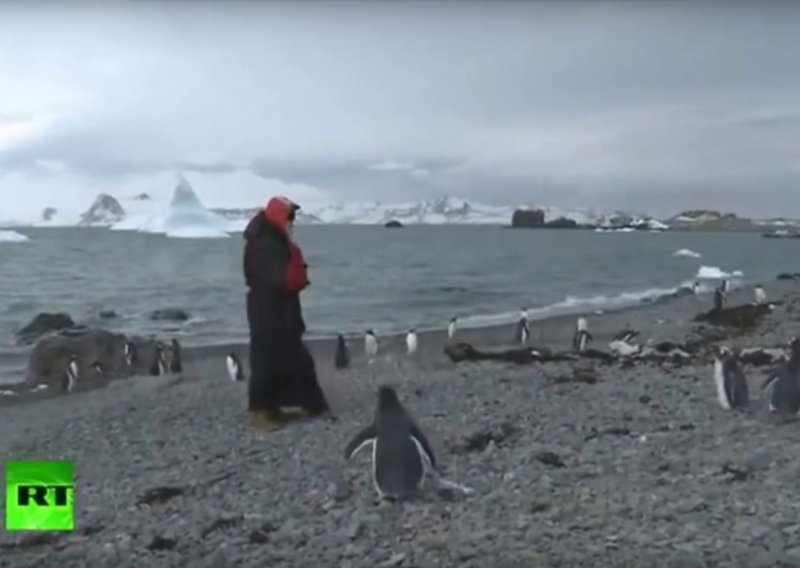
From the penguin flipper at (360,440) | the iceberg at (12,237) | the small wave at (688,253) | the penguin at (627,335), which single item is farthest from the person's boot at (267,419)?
the small wave at (688,253)

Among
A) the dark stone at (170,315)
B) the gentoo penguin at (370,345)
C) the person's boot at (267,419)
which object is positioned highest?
the dark stone at (170,315)

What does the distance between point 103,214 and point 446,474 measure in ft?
3.54

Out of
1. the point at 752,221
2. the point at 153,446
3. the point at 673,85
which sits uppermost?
the point at 673,85

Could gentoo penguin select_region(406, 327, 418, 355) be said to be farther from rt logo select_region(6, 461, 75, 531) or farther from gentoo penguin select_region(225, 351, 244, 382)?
rt logo select_region(6, 461, 75, 531)

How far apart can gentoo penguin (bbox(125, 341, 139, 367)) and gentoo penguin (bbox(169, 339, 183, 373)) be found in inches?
3.4

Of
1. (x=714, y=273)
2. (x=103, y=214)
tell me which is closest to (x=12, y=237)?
(x=103, y=214)

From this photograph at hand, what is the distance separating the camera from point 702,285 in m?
2.33

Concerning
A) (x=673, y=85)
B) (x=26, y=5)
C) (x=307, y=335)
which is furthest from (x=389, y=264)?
(x=26, y=5)

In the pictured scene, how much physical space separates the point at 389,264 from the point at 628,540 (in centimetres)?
87

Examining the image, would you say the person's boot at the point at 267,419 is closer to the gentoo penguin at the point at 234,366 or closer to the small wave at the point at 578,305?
the gentoo penguin at the point at 234,366

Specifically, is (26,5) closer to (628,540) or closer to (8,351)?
(8,351)

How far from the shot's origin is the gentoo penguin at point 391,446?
2020 millimetres

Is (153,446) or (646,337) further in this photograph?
(646,337)

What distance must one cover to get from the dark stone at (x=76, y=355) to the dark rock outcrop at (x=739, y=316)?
1.53 meters
